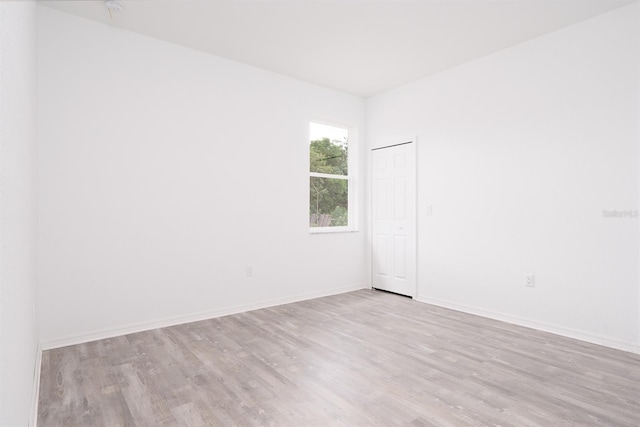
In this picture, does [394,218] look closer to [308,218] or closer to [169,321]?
[308,218]

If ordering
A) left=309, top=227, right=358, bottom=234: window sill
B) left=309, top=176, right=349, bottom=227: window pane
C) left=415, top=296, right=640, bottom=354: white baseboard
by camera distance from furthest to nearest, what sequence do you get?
1. left=309, top=176, right=349, bottom=227: window pane
2. left=309, top=227, right=358, bottom=234: window sill
3. left=415, top=296, right=640, bottom=354: white baseboard

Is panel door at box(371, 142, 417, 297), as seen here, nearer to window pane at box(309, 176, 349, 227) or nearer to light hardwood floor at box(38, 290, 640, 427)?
window pane at box(309, 176, 349, 227)

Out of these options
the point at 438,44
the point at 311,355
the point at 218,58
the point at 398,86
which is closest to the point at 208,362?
the point at 311,355

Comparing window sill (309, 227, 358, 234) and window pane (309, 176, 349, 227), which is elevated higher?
window pane (309, 176, 349, 227)

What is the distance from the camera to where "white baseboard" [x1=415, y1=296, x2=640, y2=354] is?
2965 millimetres

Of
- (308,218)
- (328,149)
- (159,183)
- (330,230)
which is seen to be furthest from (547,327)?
(159,183)

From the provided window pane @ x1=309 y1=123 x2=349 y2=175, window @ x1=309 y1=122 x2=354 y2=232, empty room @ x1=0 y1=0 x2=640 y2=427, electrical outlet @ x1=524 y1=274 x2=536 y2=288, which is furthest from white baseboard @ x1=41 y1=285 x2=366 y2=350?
electrical outlet @ x1=524 y1=274 x2=536 y2=288

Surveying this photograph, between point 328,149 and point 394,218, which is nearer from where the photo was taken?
point 394,218

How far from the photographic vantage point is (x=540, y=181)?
3.49m

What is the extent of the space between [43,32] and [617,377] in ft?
16.8

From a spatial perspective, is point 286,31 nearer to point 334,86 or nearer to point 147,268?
point 334,86

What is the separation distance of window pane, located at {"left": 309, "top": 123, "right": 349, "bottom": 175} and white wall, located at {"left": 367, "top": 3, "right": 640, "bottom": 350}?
1198 mm

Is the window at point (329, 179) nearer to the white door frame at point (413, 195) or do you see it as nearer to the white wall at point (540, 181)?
the white door frame at point (413, 195)

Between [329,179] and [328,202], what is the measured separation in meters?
0.33
